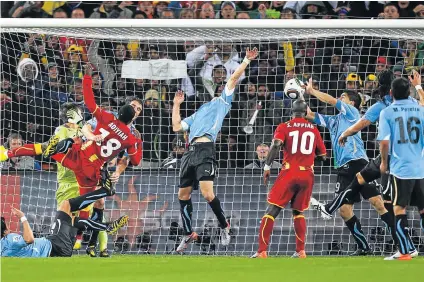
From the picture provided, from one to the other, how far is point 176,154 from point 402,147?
210 inches

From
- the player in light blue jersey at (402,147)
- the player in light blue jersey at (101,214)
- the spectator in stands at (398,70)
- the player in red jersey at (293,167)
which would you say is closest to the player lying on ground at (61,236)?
the player in light blue jersey at (101,214)

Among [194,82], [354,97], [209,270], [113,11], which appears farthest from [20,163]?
[209,270]

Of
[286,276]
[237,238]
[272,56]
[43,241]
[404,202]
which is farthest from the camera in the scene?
[272,56]

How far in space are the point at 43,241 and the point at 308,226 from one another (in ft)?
13.5

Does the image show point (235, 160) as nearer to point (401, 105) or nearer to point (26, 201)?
point (26, 201)

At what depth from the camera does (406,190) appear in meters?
11.7

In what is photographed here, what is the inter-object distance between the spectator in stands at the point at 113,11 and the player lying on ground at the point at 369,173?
515 centimetres

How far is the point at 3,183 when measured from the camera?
1631cm

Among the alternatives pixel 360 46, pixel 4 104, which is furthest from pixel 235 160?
pixel 4 104

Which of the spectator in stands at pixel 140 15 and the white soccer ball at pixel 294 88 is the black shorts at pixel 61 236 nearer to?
the white soccer ball at pixel 294 88

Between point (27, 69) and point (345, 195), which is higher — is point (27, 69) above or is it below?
above

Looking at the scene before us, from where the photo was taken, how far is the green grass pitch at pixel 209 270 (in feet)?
31.9

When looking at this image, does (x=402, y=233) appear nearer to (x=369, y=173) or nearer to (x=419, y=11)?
(x=369, y=173)

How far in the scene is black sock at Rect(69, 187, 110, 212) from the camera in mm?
13805
